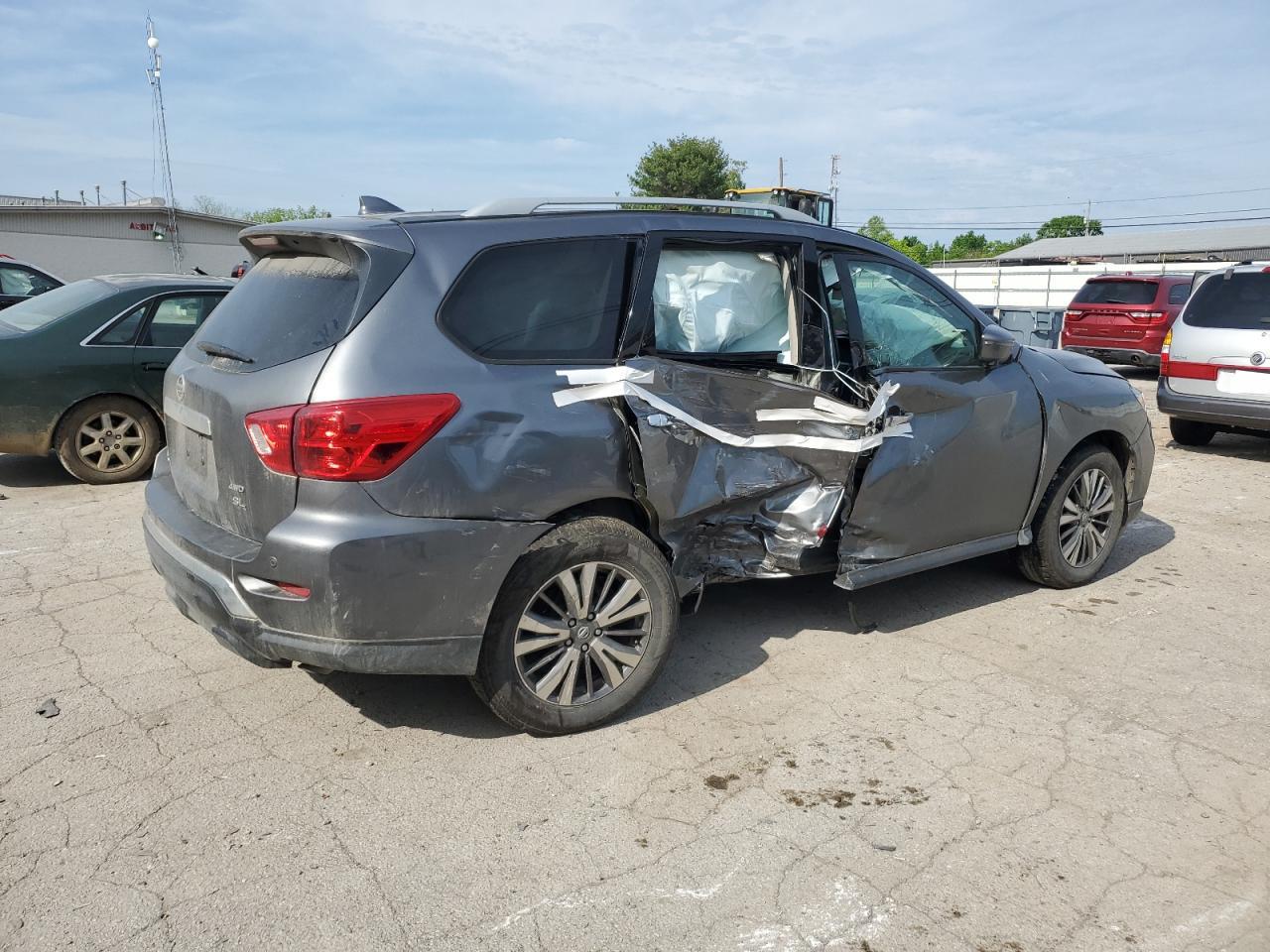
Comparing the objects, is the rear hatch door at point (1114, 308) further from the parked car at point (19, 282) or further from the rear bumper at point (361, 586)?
the rear bumper at point (361, 586)

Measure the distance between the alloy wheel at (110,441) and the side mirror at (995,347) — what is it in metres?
6.07

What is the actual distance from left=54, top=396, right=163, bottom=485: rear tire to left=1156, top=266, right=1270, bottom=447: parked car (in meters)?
8.83

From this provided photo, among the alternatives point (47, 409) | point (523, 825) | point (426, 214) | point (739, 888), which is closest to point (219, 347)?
point (426, 214)

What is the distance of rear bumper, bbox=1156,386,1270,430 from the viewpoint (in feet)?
28.6

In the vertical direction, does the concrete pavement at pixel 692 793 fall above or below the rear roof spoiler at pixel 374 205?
below

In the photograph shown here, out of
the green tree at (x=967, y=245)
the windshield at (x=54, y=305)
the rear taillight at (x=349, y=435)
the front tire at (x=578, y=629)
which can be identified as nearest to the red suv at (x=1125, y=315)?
the windshield at (x=54, y=305)

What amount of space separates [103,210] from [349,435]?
1729 inches

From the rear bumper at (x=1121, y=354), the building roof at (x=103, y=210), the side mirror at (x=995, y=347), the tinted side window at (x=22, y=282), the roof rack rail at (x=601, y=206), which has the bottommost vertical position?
the rear bumper at (x=1121, y=354)

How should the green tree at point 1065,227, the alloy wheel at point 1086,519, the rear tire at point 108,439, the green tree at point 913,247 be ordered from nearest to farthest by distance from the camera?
the alloy wheel at point 1086,519 → the rear tire at point 108,439 → the green tree at point 913,247 → the green tree at point 1065,227

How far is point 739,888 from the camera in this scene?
9.41ft

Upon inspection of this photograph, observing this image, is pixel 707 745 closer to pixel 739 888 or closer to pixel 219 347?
pixel 739 888

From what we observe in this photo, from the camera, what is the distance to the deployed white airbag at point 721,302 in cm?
404

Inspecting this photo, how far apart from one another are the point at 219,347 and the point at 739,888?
2633 mm

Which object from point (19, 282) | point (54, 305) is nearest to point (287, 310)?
point (54, 305)
